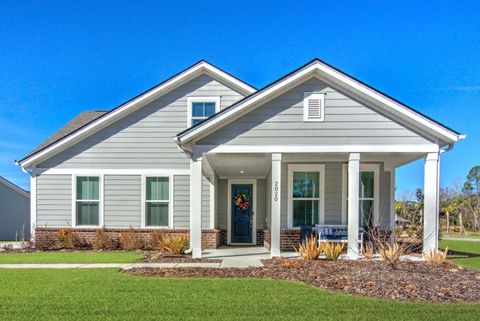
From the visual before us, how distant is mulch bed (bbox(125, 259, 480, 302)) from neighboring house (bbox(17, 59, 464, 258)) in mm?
1531

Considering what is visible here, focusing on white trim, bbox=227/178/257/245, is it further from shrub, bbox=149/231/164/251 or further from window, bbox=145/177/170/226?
shrub, bbox=149/231/164/251

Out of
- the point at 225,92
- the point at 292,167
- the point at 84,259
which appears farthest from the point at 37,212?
the point at 292,167

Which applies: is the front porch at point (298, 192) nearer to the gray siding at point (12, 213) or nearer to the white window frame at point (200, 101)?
the white window frame at point (200, 101)

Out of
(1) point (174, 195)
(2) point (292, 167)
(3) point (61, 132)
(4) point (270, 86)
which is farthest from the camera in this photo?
(3) point (61, 132)

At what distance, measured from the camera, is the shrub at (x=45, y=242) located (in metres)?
12.8

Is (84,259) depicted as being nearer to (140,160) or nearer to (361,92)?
(140,160)

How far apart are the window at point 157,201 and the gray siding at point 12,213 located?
33.1 feet

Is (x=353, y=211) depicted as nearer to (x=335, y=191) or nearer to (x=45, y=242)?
(x=335, y=191)

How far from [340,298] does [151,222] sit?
30.1ft

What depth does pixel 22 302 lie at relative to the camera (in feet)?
18.0

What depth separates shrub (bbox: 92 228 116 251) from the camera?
12.6m

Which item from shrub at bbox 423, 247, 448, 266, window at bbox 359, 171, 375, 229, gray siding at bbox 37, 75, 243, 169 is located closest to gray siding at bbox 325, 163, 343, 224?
window at bbox 359, 171, 375, 229

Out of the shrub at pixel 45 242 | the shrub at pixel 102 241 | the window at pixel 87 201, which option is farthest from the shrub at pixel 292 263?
the shrub at pixel 45 242

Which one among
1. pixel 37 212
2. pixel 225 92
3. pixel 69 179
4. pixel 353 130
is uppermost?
pixel 225 92
